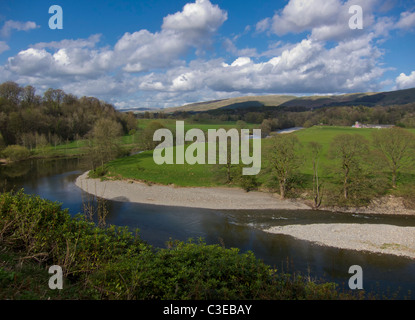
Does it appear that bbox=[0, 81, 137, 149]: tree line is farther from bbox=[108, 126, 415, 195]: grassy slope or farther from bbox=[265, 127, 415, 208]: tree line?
bbox=[265, 127, 415, 208]: tree line

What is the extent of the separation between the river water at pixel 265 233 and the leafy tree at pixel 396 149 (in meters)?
9.28

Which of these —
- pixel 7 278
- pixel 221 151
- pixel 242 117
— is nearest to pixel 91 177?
pixel 221 151

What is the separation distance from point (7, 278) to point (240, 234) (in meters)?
17.2

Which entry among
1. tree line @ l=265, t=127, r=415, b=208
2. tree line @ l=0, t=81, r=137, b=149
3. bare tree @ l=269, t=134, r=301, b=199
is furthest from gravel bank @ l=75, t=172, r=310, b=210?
tree line @ l=0, t=81, r=137, b=149

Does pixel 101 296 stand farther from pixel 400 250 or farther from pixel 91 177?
pixel 91 177

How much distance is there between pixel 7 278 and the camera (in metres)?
7.11

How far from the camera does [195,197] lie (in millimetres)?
33281

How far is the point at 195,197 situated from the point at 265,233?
13.1 meters

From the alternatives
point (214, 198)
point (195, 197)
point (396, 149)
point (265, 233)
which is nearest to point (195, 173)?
point (195, 197)

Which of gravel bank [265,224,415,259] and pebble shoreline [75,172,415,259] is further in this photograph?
pebble shoreline [75,172,415,259]

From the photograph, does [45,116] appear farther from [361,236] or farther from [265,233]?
[361,236]

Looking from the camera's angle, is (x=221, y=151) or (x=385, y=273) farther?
(x=221, y=151)

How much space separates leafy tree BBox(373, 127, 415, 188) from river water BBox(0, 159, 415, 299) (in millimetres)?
9284

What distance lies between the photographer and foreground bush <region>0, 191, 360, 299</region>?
7.55 m
